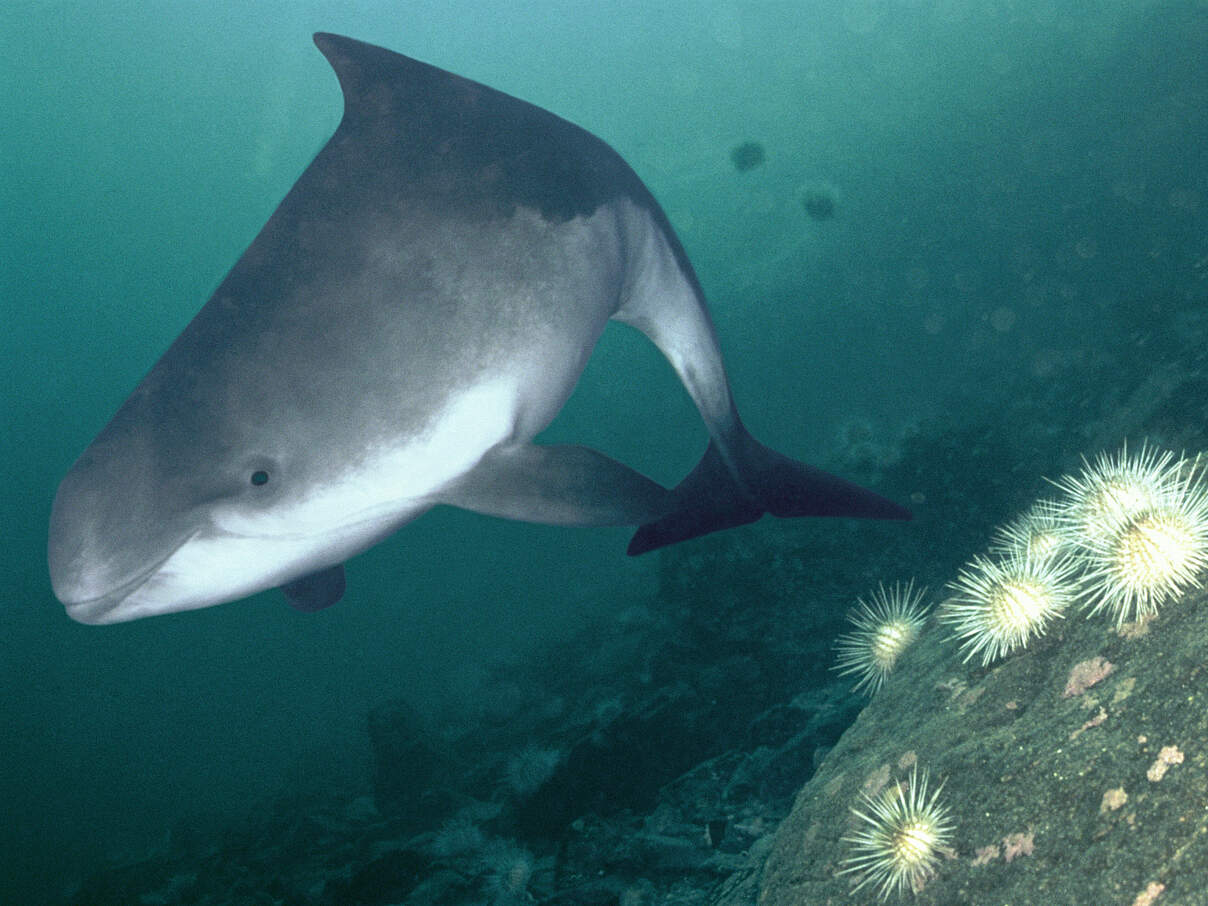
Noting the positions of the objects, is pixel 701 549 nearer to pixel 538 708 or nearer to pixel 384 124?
pixel 538 708

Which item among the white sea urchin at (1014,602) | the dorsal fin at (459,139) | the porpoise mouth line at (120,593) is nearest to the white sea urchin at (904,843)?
the white sea urchin at (1014,602)

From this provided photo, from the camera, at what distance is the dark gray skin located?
2.19 meters

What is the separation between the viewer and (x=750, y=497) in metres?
3.73

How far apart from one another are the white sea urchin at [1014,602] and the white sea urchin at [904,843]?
2.09 ft

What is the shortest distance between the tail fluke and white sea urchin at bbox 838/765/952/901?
63.3 inches

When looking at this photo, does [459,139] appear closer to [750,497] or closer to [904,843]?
[750,497]

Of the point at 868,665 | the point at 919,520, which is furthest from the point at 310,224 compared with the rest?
the point at 919,520

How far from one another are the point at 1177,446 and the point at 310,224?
297 inches

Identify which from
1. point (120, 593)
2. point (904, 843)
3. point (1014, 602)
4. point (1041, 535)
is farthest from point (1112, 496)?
point (120, 593)

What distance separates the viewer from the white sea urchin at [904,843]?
77.7 inches

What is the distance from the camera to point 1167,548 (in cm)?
196

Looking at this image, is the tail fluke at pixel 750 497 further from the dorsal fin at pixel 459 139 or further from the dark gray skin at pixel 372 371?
the dorsal fin at pixel 459 139

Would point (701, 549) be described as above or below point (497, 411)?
above

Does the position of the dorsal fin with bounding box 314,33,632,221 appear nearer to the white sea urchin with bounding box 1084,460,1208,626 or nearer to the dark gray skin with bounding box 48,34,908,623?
the dark gray skin with bounding box 48,34,908,623
